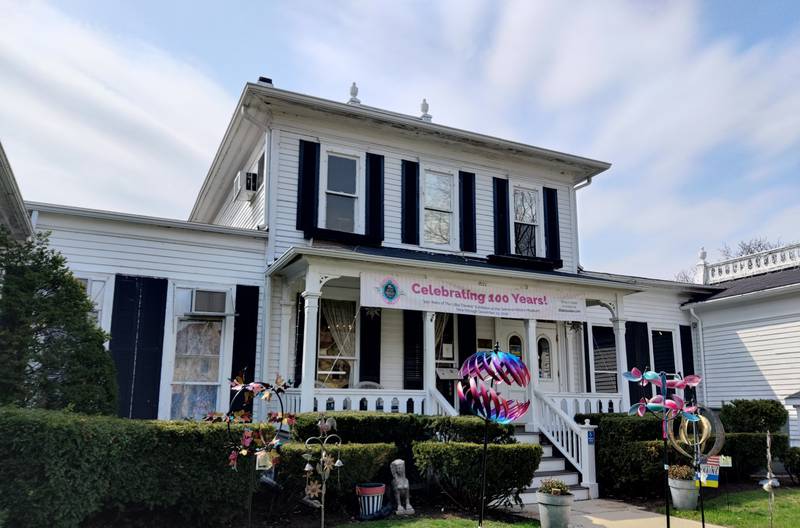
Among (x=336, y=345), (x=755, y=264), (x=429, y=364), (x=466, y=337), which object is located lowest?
(x=429, y=364)

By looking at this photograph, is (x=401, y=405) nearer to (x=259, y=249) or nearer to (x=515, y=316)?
(x=515, y=316)

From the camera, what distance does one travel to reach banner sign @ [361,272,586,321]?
10852 mm

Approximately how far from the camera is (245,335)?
11203mm

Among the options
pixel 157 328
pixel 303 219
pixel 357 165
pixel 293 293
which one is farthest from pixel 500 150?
pixel 157 328

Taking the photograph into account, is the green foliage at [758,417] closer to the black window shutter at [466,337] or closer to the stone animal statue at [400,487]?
the black window shutter at [466,337]

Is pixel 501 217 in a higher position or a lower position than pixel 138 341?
higher

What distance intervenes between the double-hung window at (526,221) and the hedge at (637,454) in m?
4.53

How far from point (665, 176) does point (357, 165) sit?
7487 millimetres

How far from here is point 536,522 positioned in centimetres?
816

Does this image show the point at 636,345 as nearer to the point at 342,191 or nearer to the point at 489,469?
the point at 342,191

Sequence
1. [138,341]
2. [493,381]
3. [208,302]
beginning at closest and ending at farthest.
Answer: [493,381], [138,341], [208,302]

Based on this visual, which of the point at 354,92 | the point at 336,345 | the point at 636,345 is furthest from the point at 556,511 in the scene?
the point at 354,92

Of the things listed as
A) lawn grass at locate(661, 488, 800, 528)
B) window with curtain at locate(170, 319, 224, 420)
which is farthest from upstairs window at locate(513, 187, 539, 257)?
window with curtain at locate(170, 319, 224, 420)

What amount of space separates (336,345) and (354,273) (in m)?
2.08
